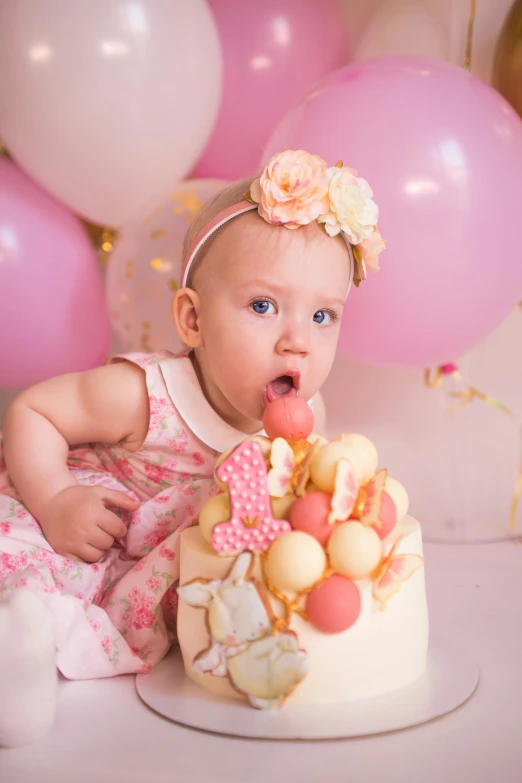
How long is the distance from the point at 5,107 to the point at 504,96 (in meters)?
0.95

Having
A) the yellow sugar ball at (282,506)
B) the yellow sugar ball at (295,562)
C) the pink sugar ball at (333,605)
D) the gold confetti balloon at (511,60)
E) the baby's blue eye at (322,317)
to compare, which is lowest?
the pink sugar ball at (333,605)

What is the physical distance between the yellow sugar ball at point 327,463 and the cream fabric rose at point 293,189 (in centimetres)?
35

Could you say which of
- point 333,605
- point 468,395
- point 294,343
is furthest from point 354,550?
point 468,395

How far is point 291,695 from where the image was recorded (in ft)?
3.34

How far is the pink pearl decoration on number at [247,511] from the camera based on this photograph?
40.8 inches

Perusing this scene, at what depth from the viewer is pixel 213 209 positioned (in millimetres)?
1396

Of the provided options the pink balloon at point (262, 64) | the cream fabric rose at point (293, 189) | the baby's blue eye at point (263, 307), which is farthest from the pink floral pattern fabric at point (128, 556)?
the pink balloon at point (262, 64)

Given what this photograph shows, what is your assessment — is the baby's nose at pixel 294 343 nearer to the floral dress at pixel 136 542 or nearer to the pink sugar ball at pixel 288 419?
the pink sugar ball at pixel 288 419

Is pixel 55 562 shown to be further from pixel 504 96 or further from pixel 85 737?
pixel 504 96

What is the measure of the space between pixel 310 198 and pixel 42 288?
0.60 m

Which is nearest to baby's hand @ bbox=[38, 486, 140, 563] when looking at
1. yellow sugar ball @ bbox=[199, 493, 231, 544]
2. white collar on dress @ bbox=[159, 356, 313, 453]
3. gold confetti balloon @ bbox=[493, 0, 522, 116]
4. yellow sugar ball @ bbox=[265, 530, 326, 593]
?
white collar on dress @ bbox=[159, 356, 313, 453]

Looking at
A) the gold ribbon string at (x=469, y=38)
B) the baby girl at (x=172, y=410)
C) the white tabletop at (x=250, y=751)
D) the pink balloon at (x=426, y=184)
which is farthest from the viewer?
the gold ribbon string at (x=469, y=38)

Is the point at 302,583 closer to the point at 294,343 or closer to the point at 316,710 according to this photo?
the point at 316,710

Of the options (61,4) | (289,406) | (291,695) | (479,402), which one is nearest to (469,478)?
(479,402)
